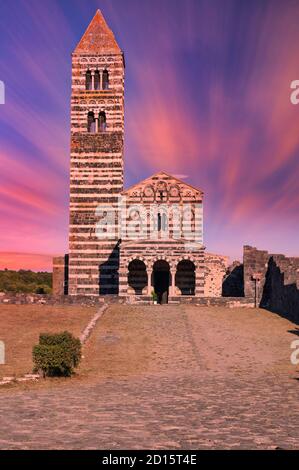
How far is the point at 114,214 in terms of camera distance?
48.4 meters

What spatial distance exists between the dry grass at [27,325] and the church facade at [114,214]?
9121 mm

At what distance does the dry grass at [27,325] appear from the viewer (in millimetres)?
19366

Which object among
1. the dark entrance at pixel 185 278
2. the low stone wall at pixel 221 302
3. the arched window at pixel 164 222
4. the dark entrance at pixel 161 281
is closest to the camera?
the low stone wall at pixel 221 302

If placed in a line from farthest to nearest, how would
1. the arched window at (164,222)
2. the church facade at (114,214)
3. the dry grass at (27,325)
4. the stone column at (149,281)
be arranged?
1. the arched window at (164,222)
2. the church facade at (114,214)
3. the stone column at (149,281)
4. the dry grass at (27,325)

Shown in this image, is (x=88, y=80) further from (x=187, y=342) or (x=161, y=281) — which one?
(x=187, y=342)

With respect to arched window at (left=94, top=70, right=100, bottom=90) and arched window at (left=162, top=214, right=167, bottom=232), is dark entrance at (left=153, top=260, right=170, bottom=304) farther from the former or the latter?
arched window at (left=94, top=70, right=100, bottom=90)

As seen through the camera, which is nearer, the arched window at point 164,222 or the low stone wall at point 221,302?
the low stone wall at point 221,302

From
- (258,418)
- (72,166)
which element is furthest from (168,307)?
(258,418)

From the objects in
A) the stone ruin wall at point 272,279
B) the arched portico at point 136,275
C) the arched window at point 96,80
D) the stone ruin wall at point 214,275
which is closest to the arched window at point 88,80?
the arched window at point 96,80

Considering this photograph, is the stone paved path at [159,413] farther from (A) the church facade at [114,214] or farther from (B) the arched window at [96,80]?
(B) the arched window at [96,80]

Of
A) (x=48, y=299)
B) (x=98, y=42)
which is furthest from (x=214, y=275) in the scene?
(x=98, y=42)

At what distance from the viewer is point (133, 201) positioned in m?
46.0

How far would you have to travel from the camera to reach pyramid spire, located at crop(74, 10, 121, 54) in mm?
50594

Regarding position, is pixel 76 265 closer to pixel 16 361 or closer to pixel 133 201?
pixel 133 201
